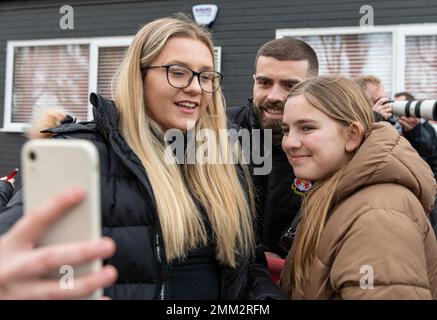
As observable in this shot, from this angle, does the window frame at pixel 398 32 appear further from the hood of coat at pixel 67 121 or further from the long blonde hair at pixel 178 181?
the hood of coat at pixel 67 121

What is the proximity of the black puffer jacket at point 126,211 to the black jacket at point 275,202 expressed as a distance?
989 millimetres

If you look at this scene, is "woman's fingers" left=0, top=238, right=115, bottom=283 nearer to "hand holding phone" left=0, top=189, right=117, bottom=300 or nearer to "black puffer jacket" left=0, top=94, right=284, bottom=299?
"hand holding phone" left=0, top=189, right=117, bottom=300

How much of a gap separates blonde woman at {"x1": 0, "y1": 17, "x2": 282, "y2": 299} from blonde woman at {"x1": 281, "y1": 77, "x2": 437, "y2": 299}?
0.27 metres

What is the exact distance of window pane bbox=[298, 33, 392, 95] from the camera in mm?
6590

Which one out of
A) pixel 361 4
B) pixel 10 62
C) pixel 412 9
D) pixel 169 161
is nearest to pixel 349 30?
pixel 361 4

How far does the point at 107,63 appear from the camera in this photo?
26.4ft

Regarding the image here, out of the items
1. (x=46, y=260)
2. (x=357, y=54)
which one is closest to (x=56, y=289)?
(x=46, y=260)

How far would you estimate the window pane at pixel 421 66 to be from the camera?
21.0 feet

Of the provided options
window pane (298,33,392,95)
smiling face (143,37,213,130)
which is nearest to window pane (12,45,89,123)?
window pane (298,33,392,95)

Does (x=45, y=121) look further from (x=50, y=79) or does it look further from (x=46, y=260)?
(x=50, y=79)

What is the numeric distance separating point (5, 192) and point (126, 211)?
4.37 feet
